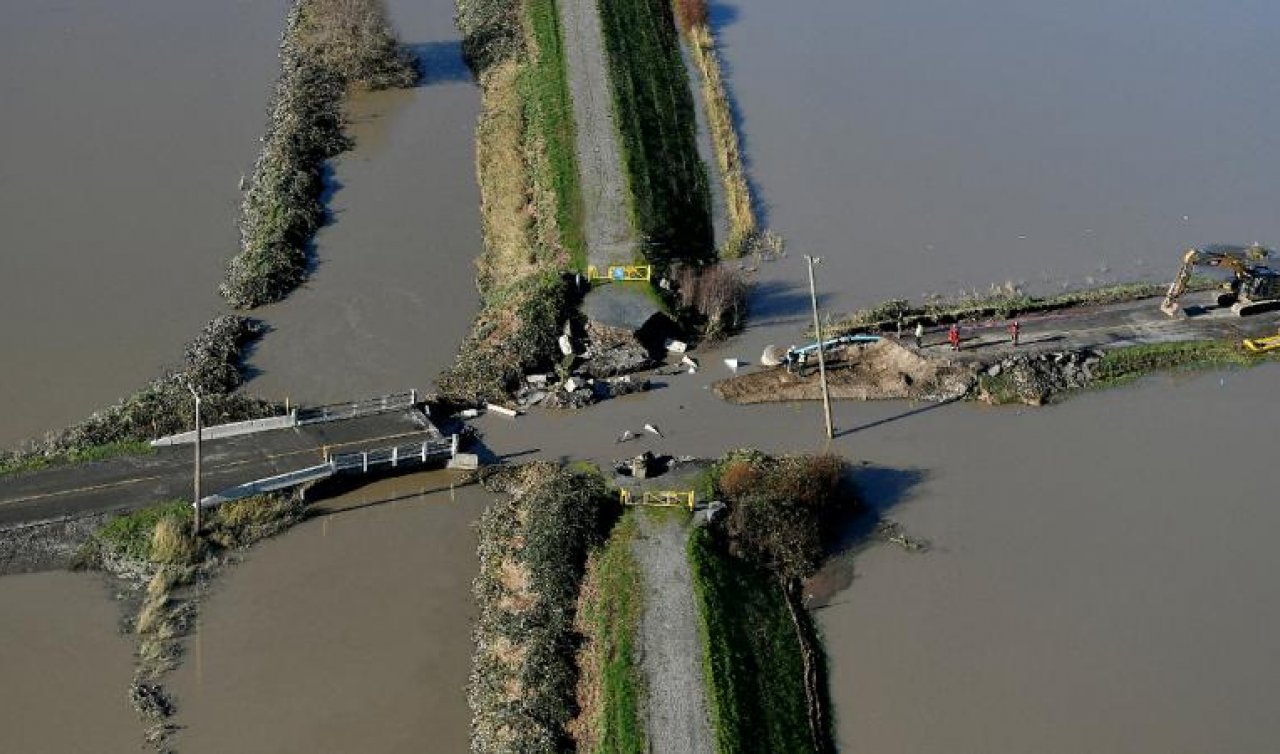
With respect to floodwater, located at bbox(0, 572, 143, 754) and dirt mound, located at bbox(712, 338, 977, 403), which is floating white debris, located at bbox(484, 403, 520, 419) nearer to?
dirt mound, located at bbox(712, 338, 977, 403)

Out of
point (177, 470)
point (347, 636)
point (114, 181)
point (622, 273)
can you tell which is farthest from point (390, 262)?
point (347, 636)

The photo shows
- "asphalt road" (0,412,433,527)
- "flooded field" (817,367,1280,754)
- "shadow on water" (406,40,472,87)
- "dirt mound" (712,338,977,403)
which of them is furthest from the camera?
"shadow on water" (406,40,472,87)

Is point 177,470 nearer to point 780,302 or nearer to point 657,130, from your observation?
point 780,302

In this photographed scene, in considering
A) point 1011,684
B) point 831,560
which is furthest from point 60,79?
point 1011,684

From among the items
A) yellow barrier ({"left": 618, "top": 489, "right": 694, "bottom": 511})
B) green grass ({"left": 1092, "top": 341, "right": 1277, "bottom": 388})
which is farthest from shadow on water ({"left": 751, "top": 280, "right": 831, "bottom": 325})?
yellow barrier ({"left": 618, "top": 489, "right": 694, "bottom": 511})

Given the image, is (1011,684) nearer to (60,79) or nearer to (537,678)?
(537,678)

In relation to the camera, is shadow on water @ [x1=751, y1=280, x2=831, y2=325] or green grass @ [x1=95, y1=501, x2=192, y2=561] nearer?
green grass @ [x1=95, y1=501, x2=192, y2=561]
